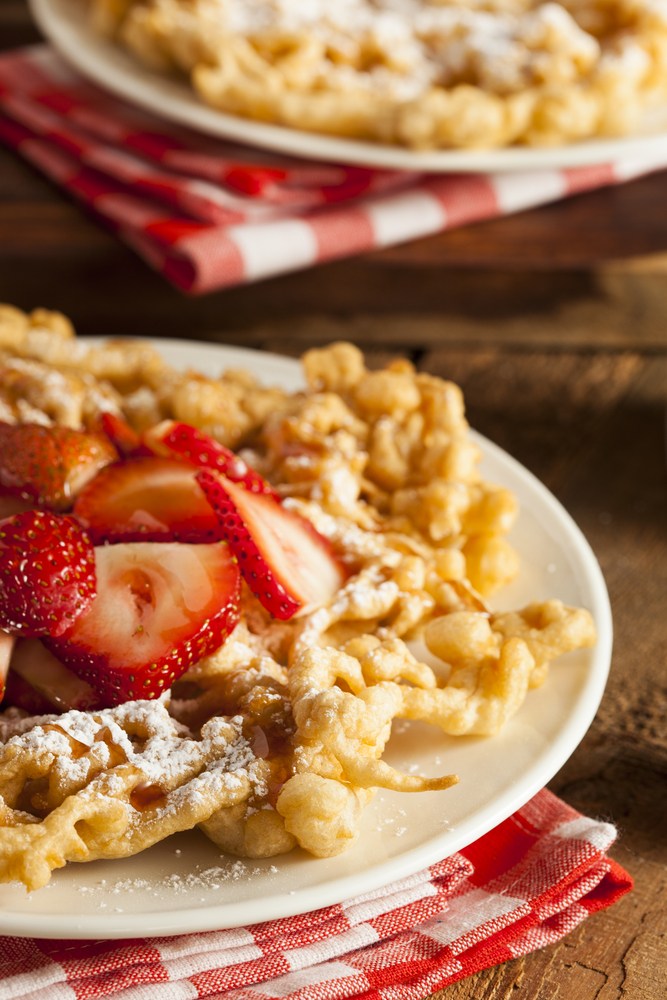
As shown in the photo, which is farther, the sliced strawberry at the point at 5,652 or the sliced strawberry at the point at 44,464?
the sliced strawberry at the point at 44,464

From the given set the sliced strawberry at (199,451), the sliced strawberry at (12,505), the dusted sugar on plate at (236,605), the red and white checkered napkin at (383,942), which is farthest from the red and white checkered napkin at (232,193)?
the red and white checkered napkin at (383,942)

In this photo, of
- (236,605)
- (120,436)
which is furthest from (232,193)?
(236,605)

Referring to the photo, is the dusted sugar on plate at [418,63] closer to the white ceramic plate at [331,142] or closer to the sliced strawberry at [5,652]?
the white ceramic plate at [331,142]

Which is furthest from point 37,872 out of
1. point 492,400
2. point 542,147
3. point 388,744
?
point 542,147

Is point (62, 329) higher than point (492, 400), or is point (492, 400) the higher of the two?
point (62, 329)

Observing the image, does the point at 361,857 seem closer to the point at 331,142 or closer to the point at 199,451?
the point at 199,451

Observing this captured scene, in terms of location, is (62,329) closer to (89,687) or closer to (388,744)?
(89,687)

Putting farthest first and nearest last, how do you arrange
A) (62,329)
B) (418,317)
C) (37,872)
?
1. (418,317)
2. (62,329)
3. (37,872)
